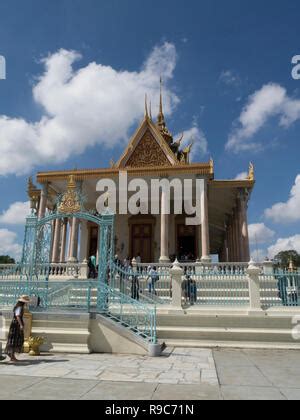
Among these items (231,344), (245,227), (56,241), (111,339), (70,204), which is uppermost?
(245,227)

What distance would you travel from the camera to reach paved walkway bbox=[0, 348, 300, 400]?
4.20 m

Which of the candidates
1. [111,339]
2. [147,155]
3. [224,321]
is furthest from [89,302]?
[147,155]

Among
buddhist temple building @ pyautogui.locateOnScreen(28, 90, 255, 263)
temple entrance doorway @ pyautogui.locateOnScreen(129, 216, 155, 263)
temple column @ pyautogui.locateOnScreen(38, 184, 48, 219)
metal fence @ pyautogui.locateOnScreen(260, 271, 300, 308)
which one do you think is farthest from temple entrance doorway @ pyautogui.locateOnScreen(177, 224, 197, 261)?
metal fence @ pyautogui.locateOnScreen(260, 271, 300, 308)

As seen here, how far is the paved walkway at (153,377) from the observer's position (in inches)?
165

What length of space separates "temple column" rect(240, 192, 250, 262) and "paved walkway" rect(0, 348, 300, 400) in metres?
10.6

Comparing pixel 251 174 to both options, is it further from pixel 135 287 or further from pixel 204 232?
pixel 135 287

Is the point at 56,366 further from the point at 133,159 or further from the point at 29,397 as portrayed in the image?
the point at 133,159

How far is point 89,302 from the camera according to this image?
862 centimetres

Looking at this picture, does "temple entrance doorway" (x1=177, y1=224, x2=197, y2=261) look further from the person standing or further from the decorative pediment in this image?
the person standing

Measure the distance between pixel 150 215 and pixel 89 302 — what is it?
12973 millimetres

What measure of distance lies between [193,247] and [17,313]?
15.0 metres

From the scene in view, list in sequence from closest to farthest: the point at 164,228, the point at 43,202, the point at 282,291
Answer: the point at 282,291
the point at 164,228
the point at 43,202
